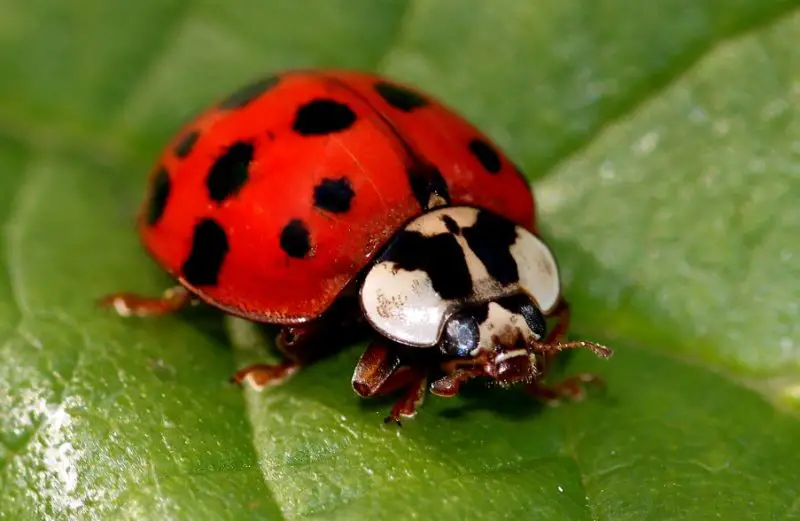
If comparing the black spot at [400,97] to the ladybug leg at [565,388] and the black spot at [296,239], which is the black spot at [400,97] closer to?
the black spot at [296,239]

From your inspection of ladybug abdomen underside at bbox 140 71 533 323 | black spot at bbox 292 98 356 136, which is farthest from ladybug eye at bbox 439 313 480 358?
black spot at bbox 292 98 356 136

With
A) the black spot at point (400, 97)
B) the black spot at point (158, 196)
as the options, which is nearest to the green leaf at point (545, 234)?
the black spot at point (158, 196)

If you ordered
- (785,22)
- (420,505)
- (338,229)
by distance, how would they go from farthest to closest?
(785,22) < (338,229) < (420,505)

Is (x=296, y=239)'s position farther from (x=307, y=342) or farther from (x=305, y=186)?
(x=307, y=342)

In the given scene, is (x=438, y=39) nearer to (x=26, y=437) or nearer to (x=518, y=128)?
(x=518, y=128)

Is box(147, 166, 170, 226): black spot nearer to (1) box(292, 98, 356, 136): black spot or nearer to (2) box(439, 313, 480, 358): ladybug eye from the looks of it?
(1) box(292, 98, 356, 136): black spot

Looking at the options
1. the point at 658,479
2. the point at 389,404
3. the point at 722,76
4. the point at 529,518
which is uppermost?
the point at 722,76

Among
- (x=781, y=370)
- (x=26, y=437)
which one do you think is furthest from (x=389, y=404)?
(x=781, y=370)

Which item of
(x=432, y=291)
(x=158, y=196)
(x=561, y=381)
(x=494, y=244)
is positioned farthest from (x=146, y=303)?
(x=561, y=381)
